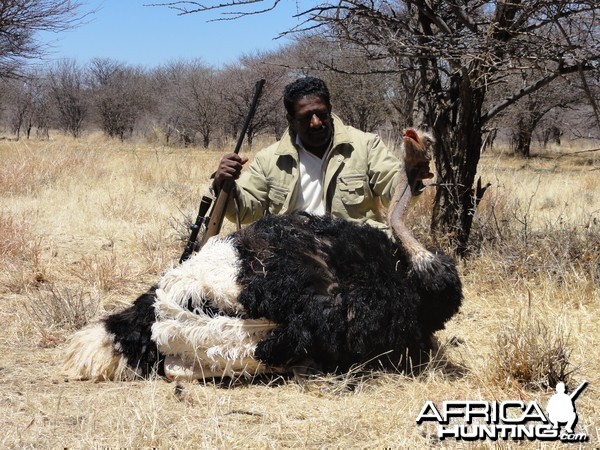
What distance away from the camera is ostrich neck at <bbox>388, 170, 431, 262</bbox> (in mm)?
3213

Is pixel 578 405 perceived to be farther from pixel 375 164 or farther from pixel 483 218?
pixel 483 218

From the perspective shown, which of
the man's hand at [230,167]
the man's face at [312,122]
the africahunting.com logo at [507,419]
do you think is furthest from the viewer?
the man's face at [312,122]

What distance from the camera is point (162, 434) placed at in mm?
2639

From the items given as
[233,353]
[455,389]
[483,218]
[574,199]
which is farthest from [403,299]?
[574,199]

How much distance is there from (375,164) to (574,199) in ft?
19.9

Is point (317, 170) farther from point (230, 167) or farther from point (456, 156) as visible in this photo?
point (456, 156)

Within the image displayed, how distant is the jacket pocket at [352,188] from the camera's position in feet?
13.8

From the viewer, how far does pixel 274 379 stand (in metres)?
3.30

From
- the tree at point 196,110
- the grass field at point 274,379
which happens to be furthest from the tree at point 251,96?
the grass field at point 274,379

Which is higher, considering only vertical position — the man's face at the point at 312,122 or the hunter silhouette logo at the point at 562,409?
the man's face at the point at 312,122

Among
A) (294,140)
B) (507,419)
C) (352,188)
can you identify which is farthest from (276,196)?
(507,419)

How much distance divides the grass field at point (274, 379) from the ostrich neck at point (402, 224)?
50 cm

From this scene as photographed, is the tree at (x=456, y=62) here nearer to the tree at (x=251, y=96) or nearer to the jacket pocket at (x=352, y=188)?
the jacket pocket at (x=352, y=188)

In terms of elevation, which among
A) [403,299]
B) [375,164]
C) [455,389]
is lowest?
[455,389]
